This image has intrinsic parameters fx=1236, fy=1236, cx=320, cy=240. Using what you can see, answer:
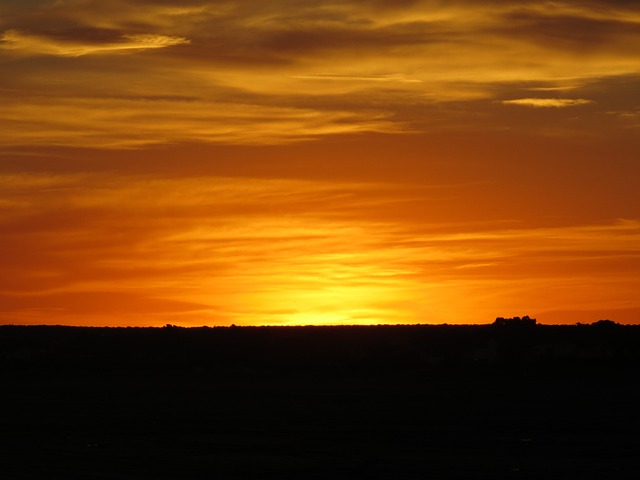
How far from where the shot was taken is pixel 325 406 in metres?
42.5

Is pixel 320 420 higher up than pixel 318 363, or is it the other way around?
pixel 318 363

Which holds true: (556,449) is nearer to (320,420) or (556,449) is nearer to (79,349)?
(320,420)

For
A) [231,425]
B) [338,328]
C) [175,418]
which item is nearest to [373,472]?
[231,425]

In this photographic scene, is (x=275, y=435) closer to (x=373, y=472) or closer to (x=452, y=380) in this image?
(x=373, y=472)

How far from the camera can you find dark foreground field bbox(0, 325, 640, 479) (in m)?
26.7

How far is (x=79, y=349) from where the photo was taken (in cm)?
8169

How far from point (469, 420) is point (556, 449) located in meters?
7.68

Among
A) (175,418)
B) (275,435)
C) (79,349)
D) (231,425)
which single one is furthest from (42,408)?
(79,349)

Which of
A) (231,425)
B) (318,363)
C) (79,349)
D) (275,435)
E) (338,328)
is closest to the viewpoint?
(275,435)

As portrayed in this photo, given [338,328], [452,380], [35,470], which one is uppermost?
[338,328]

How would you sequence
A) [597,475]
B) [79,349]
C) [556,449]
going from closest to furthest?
1. [597,475]
2. [556,449]
3. [79,349]

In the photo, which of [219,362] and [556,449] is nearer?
[556,449]

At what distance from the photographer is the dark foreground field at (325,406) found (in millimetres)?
26734

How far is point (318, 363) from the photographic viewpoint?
72.3 metres
